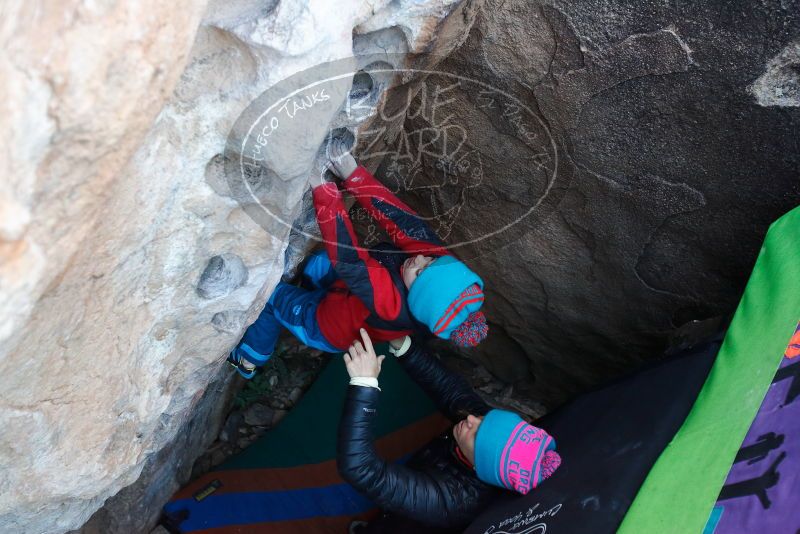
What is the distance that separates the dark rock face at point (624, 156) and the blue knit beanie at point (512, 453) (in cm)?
54

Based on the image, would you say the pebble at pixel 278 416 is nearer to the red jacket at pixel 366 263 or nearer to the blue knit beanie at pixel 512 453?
the red jacket at pixel 366 263

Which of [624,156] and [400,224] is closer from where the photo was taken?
[624,156]

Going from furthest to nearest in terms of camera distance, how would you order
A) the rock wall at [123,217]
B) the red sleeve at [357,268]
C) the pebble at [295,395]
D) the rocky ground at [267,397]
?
the pebble at [295,395]
the rocky ground at [267,397]
the red sleeve at [357,268]
the rock wall at [123,217]

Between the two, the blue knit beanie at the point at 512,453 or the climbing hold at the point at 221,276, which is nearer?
the climbing hold at the point at 221,276

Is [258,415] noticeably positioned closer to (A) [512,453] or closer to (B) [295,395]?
(B) [295,395]

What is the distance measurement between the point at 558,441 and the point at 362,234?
2.37ft

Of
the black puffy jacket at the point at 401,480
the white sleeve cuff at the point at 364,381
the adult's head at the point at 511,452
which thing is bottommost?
the black puffy jacket at the point at 401,480

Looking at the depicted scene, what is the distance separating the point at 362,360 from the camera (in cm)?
159

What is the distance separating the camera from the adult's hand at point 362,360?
1580mm

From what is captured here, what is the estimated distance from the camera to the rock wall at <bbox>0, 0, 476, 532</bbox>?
0.65m

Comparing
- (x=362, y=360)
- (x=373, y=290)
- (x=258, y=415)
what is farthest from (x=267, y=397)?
(x=373, y=290)

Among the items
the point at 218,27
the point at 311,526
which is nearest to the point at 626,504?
the point at 218,27

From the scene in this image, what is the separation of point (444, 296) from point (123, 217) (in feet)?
2.51

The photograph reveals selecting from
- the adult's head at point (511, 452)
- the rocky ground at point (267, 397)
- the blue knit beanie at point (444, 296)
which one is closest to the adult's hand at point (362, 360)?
the blue knit beanie at point (444, 296)
